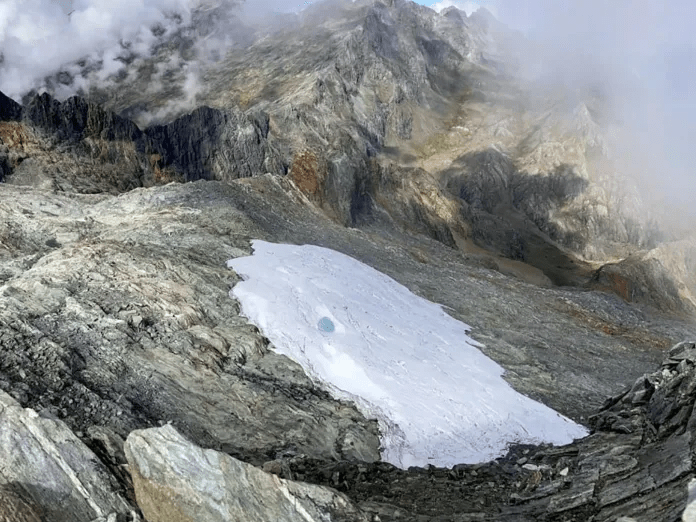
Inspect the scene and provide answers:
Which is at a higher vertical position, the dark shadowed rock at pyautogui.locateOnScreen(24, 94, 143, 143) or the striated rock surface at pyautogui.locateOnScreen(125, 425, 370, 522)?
the dark shadowed rock at pyautogui.locateOnScreen(24, 94, 143, 143)

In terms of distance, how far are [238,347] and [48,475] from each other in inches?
378

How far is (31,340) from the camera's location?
16344 mm

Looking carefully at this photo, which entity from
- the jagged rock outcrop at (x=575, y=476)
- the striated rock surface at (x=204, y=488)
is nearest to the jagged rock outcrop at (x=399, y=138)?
the jagged rock outcrop at (x=575, y=476)

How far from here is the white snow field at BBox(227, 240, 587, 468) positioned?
19344 mm

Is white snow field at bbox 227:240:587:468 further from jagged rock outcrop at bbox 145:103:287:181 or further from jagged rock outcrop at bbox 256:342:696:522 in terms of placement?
jagged rock outcrop at bbox 145:103:287:181

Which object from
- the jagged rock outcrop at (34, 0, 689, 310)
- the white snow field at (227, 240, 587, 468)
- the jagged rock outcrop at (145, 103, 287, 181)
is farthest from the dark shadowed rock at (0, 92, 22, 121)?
the white snow field at (227, 240, 587, 468)

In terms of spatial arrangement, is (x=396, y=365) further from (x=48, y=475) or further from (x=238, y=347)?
(x=48, y=475)

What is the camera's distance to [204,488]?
1075 cm

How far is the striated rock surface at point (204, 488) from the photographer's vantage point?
1062cm

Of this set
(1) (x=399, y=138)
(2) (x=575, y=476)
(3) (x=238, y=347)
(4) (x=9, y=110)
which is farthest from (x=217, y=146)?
(2) (x=575, y=476)

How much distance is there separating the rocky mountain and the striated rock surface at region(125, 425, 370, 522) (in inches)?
1.4

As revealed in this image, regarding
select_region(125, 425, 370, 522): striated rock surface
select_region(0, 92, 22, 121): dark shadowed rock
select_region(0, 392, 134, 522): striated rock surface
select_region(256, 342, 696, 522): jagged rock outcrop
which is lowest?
select_region(0, 392, 134, 522): striated rock surface

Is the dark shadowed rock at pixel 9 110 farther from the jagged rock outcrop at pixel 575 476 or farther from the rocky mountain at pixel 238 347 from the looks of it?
the jagged rock outcrop at pixel 575 476

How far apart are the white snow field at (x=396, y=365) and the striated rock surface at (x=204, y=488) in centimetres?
688
